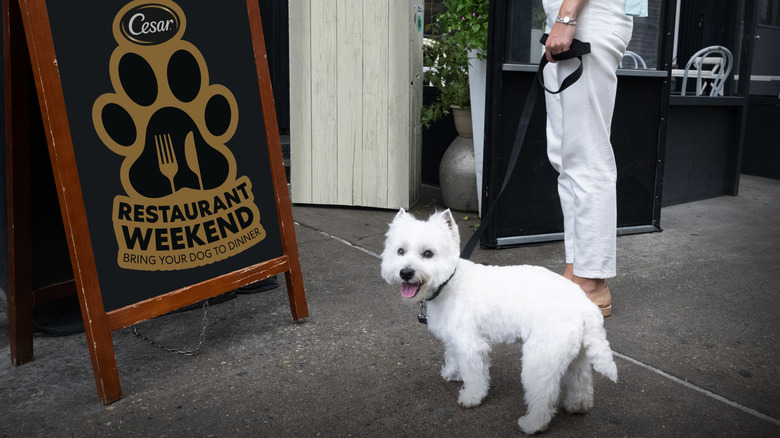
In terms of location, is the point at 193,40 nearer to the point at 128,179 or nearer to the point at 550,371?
the point at 128,179

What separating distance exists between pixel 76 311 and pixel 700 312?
10.7 feet

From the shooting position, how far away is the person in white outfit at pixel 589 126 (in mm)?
3203

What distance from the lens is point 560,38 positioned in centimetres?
315

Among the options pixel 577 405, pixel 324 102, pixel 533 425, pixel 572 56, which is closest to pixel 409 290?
pixel 533 425

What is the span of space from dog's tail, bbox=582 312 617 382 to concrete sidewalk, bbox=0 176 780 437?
277 millimetres

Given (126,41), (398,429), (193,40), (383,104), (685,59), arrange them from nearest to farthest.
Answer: (398,429) → (126,41) → (193,40) → (383,104) → (685,59)

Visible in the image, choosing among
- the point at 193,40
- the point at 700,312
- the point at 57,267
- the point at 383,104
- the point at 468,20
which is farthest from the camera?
the point at 383,104

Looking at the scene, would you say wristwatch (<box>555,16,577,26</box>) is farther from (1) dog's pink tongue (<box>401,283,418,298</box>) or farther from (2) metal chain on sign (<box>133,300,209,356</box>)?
(2) metal chain on sign (<box>133,300,209,356</box>)

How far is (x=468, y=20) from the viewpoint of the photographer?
5.40 metres

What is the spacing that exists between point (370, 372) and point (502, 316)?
0.73 meters

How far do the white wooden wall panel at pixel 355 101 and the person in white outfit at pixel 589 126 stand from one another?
97.9 inches

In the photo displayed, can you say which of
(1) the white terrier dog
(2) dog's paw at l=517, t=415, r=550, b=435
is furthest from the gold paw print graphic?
(2) dog's paw at l=517, t=415, r=550, b=435

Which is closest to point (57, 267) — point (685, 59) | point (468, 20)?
point (468, 20)

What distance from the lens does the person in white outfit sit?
3203 millimetres
